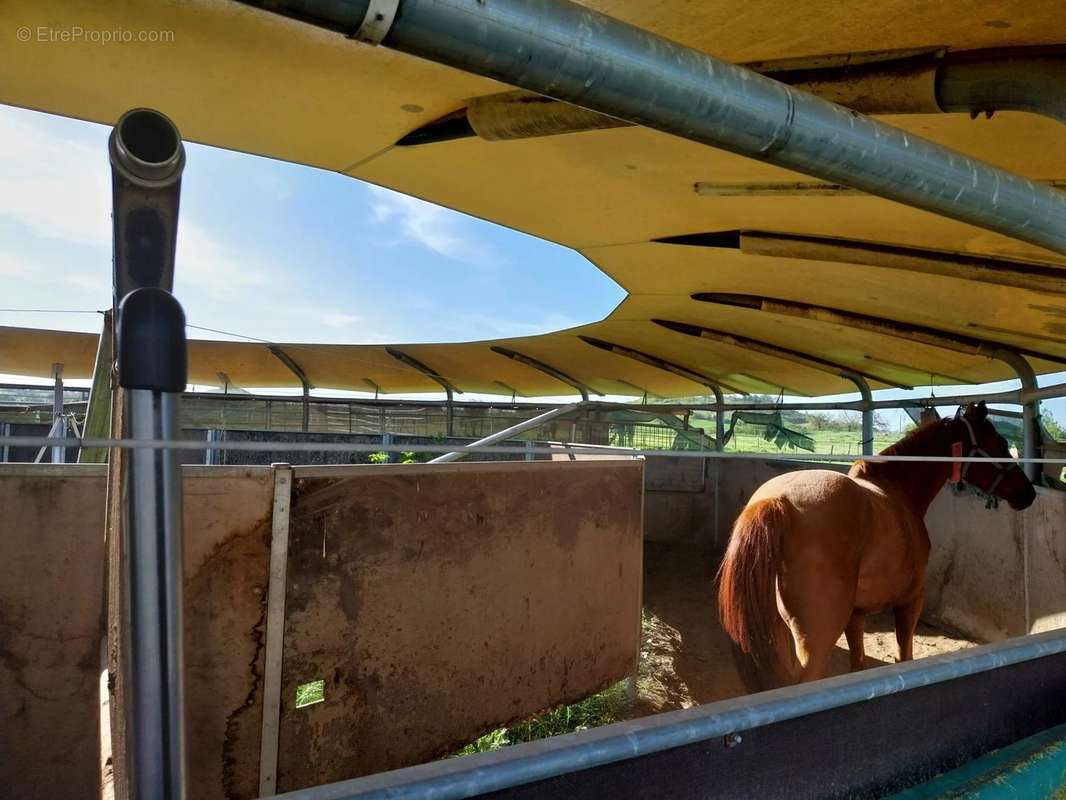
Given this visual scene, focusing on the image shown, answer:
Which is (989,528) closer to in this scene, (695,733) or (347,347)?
(695,733)

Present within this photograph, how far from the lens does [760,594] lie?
3117 millimetres

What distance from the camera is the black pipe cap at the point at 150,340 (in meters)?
0.62

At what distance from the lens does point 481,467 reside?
3.02m

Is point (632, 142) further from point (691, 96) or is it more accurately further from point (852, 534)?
point (852, 534)

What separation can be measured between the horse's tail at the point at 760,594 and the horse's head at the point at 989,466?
1.96 m

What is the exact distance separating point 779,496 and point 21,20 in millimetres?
3534

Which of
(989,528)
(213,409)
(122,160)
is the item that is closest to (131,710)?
(122,160)

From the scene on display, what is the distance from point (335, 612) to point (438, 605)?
49cm

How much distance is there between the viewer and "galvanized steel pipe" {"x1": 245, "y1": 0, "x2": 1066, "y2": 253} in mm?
686

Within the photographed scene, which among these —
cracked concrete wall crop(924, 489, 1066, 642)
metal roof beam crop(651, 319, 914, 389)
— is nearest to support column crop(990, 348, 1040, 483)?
cracked concrete wall crop(924, 489, 1066, 642)

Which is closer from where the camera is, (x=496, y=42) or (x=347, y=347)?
(x=496, y=42)

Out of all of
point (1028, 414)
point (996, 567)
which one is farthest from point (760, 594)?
point (996, 567)

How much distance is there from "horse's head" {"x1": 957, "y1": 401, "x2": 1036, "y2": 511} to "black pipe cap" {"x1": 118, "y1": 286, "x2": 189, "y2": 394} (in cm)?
477

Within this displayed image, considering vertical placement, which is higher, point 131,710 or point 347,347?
point 347,347
